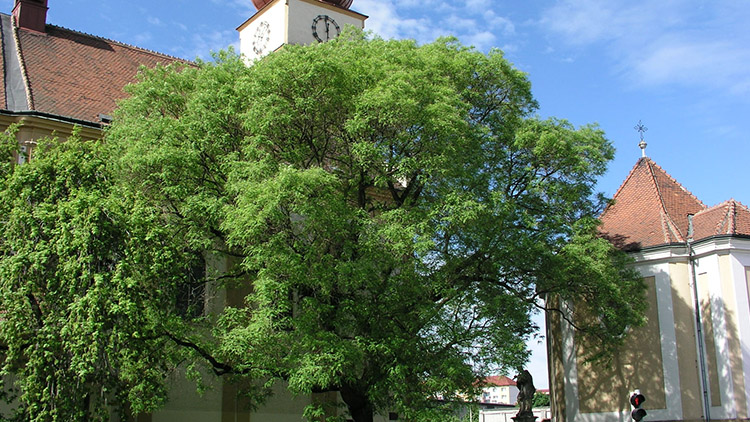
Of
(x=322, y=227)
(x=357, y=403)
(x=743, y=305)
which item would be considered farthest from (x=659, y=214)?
(x=322, y=227)

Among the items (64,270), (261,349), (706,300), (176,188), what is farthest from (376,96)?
(706,300)

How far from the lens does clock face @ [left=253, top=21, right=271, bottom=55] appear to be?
2803 cm

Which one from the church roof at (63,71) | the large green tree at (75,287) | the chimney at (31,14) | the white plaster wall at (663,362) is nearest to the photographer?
the large green tree at (75,287)

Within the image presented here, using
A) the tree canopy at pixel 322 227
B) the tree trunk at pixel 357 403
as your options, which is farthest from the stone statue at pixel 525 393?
the tree trunk at pixel 357 403

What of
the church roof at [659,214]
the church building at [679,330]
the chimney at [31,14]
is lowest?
the church building at [679,330]

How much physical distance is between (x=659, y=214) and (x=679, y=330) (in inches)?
152

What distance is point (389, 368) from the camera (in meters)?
15.3

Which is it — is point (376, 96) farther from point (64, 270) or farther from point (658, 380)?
point (658, 380)

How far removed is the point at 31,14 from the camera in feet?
79.6

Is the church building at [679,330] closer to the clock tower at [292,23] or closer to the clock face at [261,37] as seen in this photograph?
the clock tower at [292,23]

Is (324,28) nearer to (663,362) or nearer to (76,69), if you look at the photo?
(76,69)

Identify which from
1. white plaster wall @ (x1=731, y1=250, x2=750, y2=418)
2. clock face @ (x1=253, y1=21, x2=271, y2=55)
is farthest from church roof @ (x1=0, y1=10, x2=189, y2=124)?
white plaster wall @ (x1=731, y1=250, x2=750, y2=418)

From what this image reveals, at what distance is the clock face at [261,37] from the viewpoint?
2803cm

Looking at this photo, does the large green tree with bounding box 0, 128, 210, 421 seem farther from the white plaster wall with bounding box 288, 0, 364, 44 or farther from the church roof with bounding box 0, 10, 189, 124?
the white plaster wall with bounding box 288, 0, 364, 44
